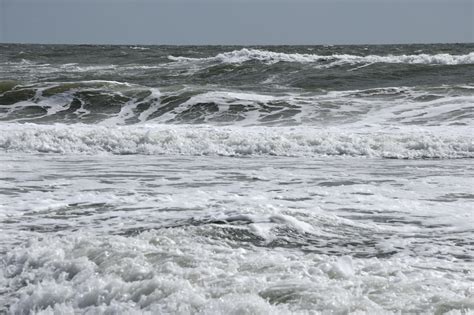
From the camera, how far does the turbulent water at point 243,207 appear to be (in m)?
3.71

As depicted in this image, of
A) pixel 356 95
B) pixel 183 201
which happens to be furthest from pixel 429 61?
pixel 183 201

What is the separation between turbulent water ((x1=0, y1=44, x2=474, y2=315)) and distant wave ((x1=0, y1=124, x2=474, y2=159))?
37mm

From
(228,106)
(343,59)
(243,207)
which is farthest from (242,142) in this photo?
(343,59)

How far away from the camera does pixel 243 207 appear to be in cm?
586

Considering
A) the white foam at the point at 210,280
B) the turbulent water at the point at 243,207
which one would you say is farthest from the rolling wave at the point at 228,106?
the white foam at the point at 210,280

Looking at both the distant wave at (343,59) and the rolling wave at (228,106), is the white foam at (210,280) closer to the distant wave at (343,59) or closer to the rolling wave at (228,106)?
the rolling wave at (228,106)

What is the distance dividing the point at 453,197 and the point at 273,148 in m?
4.30

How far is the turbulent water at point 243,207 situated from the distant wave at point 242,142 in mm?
37

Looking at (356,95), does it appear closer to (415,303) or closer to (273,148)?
(273,148)

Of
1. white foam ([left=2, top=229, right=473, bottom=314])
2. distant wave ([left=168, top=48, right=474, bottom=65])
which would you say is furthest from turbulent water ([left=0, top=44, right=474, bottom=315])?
distant wave ([left=168, top=48, right=474, bottom=65])

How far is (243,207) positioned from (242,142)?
5.04 m

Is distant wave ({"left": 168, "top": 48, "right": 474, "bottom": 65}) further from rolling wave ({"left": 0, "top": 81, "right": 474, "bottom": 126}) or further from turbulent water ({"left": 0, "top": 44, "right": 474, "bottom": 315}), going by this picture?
turbulent water ({"left": 0, "top": 44, "right": 474, "bottom": 315})

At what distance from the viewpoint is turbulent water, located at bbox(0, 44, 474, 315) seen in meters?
3.71

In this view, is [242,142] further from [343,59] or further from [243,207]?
[343,59]
